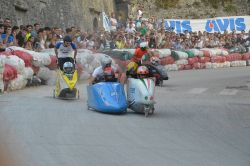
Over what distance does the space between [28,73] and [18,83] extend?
0.75 metres

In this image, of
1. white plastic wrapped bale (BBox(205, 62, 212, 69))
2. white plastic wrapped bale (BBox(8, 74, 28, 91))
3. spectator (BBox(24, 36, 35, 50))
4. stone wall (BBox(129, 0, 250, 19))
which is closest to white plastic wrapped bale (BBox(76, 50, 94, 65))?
spectator (BBox(24, 36, 35, 50))

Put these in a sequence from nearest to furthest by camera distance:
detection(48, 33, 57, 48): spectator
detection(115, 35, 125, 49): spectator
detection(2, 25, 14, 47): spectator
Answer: detection(2, 25, 14, 47): spectator, detection(48, 33, 57, 48): spectator, detection(115, 35, 125, 49): spectator

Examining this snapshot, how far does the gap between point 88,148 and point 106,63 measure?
15.8 feet

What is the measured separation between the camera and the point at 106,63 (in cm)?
1346

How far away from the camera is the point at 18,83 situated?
17.6 metres

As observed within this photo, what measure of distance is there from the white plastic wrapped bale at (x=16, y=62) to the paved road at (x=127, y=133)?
919 millimetres

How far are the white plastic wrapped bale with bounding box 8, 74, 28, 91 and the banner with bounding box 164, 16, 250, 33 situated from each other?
70.1 ft

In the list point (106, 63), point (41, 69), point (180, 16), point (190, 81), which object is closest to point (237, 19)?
point (180, 16)

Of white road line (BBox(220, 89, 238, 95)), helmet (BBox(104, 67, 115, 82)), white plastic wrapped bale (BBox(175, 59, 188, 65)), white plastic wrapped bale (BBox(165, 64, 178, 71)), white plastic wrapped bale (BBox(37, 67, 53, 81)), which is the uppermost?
helmet (BBox(104, 67, 115, 82))

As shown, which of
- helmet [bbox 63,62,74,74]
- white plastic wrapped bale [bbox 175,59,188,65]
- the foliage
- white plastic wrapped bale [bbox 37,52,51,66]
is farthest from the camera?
the foliage

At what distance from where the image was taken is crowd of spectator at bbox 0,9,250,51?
20.1 meters

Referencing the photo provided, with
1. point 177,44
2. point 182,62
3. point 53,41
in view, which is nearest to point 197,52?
point 177,44

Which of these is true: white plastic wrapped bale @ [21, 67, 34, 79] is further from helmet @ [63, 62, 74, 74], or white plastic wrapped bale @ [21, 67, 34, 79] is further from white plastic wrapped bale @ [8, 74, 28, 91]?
helmet @ [63, 62, 74, 74]

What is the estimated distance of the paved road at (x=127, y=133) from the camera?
8.34 metres
